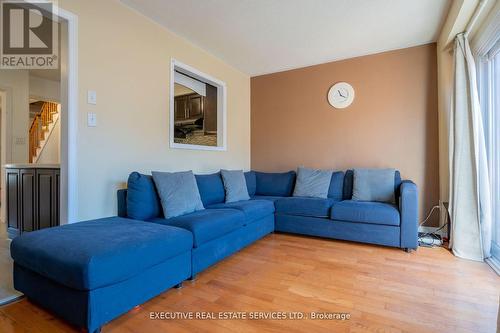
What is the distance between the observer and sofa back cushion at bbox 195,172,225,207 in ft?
9.65

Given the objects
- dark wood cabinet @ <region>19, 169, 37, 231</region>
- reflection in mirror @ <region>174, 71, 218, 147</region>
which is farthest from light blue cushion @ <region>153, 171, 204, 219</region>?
dark wood cabinet @ <region>19, 169, 37, 231</region>

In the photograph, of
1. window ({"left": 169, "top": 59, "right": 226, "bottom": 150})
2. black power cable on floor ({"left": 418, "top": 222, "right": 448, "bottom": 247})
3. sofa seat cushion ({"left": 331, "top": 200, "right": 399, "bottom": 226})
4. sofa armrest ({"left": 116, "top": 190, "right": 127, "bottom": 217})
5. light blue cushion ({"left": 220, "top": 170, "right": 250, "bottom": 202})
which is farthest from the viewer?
window ({"left": 169, "top": 59, "right": 226, "bottom": 150})

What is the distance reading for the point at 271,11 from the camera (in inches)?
101

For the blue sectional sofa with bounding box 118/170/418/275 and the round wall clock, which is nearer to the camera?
the blue sectional sofa with bounding box 118/170/418/275

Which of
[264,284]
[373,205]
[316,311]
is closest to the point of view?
[316,311]

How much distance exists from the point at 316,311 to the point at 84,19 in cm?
288

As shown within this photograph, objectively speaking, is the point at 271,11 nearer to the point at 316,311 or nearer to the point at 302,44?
the point at 302,44

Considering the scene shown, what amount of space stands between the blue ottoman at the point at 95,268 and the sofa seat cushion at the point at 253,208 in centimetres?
95

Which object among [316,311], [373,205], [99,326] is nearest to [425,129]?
[373,205]

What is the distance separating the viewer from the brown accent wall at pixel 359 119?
331cm

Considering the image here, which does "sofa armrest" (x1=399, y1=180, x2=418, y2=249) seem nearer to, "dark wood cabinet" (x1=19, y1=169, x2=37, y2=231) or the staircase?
"dark wood cabinet" (x1=19, y1=169, x2=37, y2=231)

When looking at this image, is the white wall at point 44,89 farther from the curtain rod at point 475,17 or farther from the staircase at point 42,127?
the curtain rod at point 475,17

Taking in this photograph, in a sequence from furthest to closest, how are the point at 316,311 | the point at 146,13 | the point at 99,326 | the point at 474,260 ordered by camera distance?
the point at 146,13 < the point at 474,260 < the point at 316,311 < the point at 99,326

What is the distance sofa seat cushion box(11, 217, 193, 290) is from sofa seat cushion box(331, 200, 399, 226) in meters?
1.85
